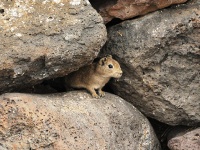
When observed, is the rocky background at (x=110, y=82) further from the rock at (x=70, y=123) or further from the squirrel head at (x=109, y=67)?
the squirrel head at (x=109, y=67)

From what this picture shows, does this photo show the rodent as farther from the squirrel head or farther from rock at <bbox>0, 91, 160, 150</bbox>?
rock at <bbox>0, 91, 160, 150</bbox>

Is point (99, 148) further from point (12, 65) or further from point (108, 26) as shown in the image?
point (108, 26)

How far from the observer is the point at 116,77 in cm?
735

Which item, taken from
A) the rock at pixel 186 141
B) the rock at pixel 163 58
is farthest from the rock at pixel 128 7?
the rock at pixel 186 141

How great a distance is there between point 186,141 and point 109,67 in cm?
168

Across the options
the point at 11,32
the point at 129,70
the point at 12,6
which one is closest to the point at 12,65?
the point at 11,32

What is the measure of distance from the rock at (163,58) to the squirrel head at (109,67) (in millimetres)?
172

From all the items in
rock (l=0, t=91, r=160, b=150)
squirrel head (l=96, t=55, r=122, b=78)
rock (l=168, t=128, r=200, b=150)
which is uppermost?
squirrel head (l=96, t=55, r=122, b=78)

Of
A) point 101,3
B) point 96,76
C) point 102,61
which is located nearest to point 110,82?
point 96,76

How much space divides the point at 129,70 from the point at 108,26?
822 mm

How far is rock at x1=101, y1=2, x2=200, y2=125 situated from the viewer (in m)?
7.18

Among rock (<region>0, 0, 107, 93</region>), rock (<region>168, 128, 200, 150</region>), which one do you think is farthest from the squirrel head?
rock (<region>168, 128, 200, 150</region>)

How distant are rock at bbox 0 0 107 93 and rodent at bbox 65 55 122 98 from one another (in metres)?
0.79

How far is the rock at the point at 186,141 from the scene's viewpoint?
734cm
